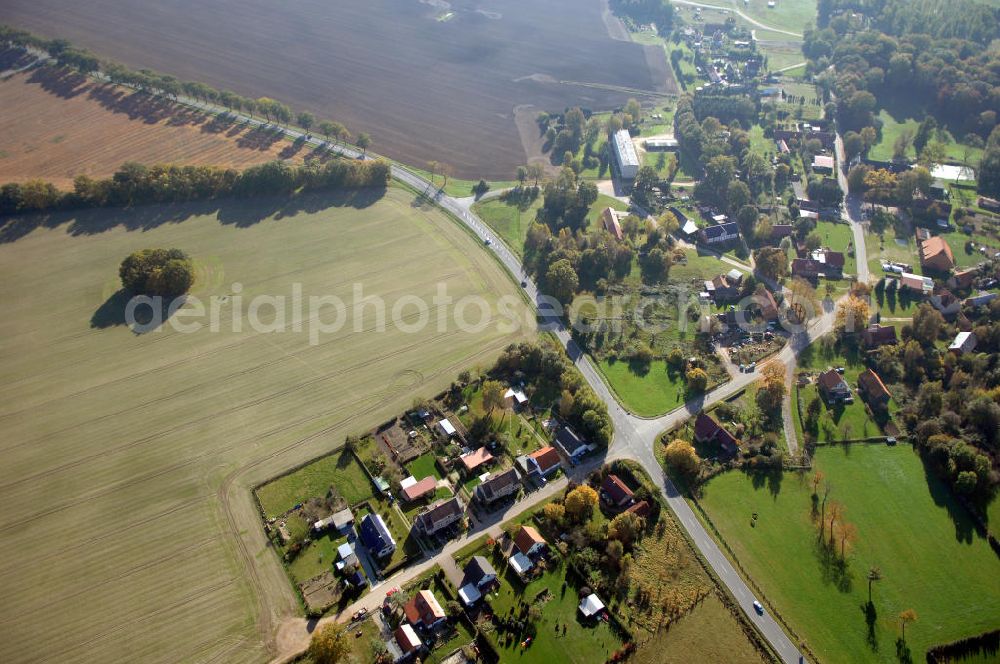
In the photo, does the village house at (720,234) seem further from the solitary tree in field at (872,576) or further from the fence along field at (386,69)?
the solitary tree in field at (872,576)

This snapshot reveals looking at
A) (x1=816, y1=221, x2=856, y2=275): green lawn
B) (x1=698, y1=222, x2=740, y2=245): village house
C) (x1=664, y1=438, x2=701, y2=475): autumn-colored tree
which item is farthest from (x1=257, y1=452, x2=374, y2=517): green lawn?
(x1=816, y1=221, x2=856, y2=275): green lawn

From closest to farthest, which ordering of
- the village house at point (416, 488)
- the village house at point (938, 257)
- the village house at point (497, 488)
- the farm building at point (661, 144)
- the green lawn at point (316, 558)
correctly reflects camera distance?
the green lawn at point (316, 558) < the village house at point (497, 488) < the village house at point (416, 488) < the village house at point (938, 257) < the farm building at point (661, 144)

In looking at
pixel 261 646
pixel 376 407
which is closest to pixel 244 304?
pixel 376 407

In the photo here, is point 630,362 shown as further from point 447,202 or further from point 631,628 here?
point 447,202

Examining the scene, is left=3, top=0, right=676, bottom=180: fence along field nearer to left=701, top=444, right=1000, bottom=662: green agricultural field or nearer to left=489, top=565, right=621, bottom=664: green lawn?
left=701, top=444, right=1000, bottom=662: green agricultural field

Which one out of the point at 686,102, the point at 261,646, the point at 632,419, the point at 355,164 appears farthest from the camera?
the point at 686,102

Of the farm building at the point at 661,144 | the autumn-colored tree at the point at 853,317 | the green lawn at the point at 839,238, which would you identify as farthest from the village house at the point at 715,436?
the farm building at the point at 661,144
